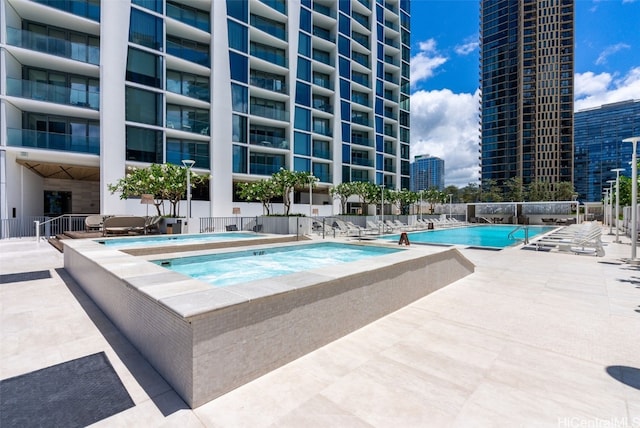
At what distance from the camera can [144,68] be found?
68.0ft

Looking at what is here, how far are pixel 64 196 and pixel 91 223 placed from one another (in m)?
12.5

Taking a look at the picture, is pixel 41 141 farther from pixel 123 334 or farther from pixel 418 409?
pixel 418 409

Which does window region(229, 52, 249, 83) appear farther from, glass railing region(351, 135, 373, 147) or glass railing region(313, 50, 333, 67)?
glass railing region(351, 135, 373, 147)

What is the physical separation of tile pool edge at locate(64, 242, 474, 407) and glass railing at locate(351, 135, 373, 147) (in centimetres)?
3339

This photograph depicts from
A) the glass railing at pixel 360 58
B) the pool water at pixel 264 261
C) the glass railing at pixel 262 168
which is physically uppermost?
the glass railing at pixel 360 58

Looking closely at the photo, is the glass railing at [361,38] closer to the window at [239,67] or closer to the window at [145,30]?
the window at [239,67]

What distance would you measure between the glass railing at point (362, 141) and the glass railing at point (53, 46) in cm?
2607

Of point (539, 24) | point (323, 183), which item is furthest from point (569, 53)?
point (323, 183)

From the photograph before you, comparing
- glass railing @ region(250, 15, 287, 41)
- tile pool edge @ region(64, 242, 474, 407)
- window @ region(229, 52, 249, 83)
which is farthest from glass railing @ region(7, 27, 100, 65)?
tile pool edge @ region(64, 242, 474, 407)

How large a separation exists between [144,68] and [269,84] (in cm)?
1076

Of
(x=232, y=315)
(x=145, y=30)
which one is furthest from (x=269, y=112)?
(x=232, y=315)

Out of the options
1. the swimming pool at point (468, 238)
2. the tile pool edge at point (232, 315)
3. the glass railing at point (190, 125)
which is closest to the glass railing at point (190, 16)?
the glass railing at point (190, 125)

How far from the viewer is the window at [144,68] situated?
20141 mm

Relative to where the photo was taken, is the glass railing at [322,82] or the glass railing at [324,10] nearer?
the glass railing at [324,10]
